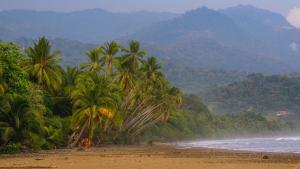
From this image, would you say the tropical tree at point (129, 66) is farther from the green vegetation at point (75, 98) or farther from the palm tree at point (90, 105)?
the palm tree at point (90, 105)

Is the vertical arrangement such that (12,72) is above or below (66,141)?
above

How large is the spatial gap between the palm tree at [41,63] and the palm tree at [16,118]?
11433 mm

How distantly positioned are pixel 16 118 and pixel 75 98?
1370cm

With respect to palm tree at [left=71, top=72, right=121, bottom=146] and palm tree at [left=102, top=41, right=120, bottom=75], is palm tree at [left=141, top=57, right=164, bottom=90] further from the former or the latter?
palm tree at [left=71, top=72, right=121, bottom=146]

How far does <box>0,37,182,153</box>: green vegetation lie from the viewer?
46.9 m

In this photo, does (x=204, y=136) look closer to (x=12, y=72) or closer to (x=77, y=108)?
(x=77, y=108)

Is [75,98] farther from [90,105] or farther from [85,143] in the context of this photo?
[85,143]

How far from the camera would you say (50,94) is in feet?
213

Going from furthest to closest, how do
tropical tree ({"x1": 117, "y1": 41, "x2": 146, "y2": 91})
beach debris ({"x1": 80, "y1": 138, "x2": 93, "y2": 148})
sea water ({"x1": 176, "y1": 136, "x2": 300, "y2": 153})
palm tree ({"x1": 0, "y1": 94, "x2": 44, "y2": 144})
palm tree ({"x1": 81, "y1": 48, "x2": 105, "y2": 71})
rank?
1. tropical tree ({"x1": 117, "y1": 41, "x2": 146, "y2": 91})
2. palm tree ({"x1": 81, "y1": 48, "x2": 105, "y2": 71})
3. beach debris ({"x1": 80, "y1": 138, "x2": 93, "y2": 148})
4. sea water ({"x1": 176, "y1": 136, "x2": 300, "y2": 153})
5. palm tree ({"x1": 0, "y1": 94, "x2": 44, "y2": 144})

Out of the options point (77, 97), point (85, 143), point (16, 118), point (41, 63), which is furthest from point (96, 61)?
point (16, 118)

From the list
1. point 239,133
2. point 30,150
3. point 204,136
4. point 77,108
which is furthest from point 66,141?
point 239,133

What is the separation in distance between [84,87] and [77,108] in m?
6.31

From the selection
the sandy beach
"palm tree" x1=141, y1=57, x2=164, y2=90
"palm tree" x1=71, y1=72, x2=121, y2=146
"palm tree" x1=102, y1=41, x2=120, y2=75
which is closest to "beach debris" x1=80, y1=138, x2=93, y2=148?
"palm tree" x1=71, y1=72, x2=121, y2=146

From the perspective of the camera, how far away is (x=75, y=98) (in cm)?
5956
